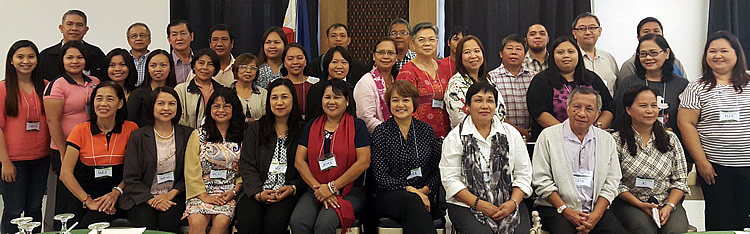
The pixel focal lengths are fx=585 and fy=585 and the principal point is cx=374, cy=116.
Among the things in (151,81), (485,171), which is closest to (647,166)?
(485,171)

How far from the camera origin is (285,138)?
11.5ft

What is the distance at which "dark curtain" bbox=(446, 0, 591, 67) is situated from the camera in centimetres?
566


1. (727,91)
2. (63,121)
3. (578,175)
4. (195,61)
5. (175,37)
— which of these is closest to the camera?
(578,175)

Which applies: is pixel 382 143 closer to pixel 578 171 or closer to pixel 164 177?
pixel 578 171

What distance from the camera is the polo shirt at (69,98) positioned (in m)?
3.63

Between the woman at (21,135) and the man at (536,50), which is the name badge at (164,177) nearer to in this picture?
the woman at (21,135)

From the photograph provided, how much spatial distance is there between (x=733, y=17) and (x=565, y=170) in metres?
3.74

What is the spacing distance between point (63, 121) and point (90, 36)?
7.95 feet

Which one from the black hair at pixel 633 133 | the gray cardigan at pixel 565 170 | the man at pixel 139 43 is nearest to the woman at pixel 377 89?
the gray cardigan at pixel 565 170

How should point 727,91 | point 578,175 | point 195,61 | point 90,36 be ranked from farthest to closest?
point 90,36
point 195,61
point 727,91
point 578,175

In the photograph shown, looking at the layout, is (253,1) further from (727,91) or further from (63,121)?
(727,91)

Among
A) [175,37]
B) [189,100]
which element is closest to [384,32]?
[175,37]

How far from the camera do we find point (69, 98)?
3.65m

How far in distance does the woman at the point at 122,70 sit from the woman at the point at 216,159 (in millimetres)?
724
